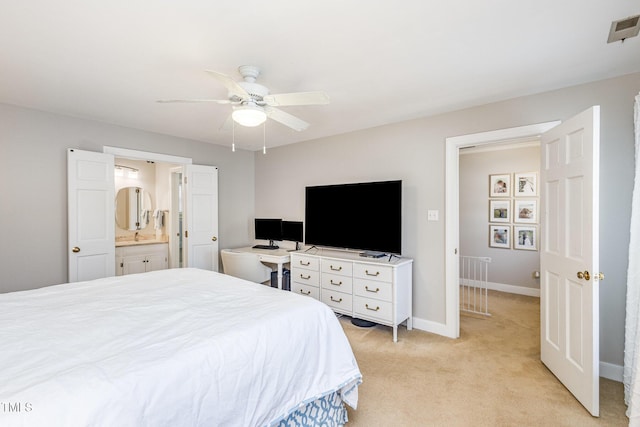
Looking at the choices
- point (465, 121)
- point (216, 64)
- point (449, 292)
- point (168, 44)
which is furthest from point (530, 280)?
point (168, 44)

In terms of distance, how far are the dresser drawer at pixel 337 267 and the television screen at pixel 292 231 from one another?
2.84ft

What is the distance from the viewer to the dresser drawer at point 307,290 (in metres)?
3.64

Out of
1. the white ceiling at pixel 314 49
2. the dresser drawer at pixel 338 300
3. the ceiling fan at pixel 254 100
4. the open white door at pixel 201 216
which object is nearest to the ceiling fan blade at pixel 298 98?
the ceiling fan at pixel 254 100

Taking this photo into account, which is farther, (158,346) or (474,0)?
(474,0)

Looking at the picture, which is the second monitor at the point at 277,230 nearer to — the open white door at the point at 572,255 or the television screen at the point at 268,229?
the television screen at the point at 268,229

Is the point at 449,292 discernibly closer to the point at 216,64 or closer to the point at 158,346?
the point at 158,346

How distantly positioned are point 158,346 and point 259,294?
810 mm

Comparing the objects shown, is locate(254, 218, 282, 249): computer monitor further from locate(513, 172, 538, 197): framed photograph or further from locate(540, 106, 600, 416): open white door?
locate(513, 172, 538, 197): framed photograph

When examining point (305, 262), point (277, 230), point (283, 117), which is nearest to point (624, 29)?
point (283, 117)

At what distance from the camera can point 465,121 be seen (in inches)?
120

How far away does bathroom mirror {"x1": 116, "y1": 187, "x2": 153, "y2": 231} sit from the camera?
4.84m

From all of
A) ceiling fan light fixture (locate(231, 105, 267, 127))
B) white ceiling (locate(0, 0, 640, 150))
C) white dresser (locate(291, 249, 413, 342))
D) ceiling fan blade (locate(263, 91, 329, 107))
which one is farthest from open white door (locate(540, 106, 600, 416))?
ceiling fan light fixture (locate(231, 105, 267, 127))

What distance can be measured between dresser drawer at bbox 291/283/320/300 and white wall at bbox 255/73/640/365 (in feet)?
3.65

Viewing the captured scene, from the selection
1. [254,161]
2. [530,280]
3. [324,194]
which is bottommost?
[530,280]
